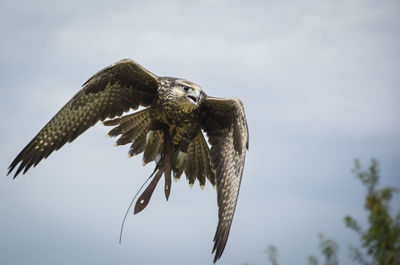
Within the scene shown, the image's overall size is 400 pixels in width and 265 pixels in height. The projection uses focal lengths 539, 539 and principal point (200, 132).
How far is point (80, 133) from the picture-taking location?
21.7ft

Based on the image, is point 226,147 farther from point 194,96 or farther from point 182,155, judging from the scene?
point 194,96

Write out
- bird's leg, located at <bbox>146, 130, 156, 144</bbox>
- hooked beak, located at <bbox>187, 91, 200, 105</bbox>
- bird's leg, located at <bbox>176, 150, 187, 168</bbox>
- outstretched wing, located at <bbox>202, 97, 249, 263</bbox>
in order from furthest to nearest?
bird's leg, located at <bbox>176, 150, 187, 168</bbox>
bird's leg, located at <bbox>146, 130, 156, 144</bbox>
outstretched wing, located at <bbox>202, 97, 249, 263</bbox>
hooked beak, located at <bbox>187, 91, 200, 105</bbox>

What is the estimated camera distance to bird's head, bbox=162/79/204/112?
6367mm

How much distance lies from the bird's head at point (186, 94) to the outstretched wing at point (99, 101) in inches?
14.9

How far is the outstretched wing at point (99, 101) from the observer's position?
6.55 metres

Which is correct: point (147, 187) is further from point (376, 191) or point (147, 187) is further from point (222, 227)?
point (376, 191)

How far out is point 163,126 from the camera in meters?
6.80

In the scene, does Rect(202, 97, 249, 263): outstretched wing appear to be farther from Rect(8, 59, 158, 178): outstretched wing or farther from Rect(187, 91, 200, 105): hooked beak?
Rect(8, 59, 158, 178): outstretched wing

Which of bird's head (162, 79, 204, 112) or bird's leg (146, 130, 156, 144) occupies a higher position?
bird's head (162, 79, 204, 112)

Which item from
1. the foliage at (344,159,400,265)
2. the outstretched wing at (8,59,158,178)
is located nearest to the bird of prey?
the outstretched wing at (8,59,158,178)

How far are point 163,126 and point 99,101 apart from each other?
0.87 metres

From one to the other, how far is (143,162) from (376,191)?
11.2 feet

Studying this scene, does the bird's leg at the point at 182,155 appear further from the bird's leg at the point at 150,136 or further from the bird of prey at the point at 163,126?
the bird's leg at the point at 150,136

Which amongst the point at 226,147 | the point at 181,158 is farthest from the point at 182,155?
the point at 226,147
